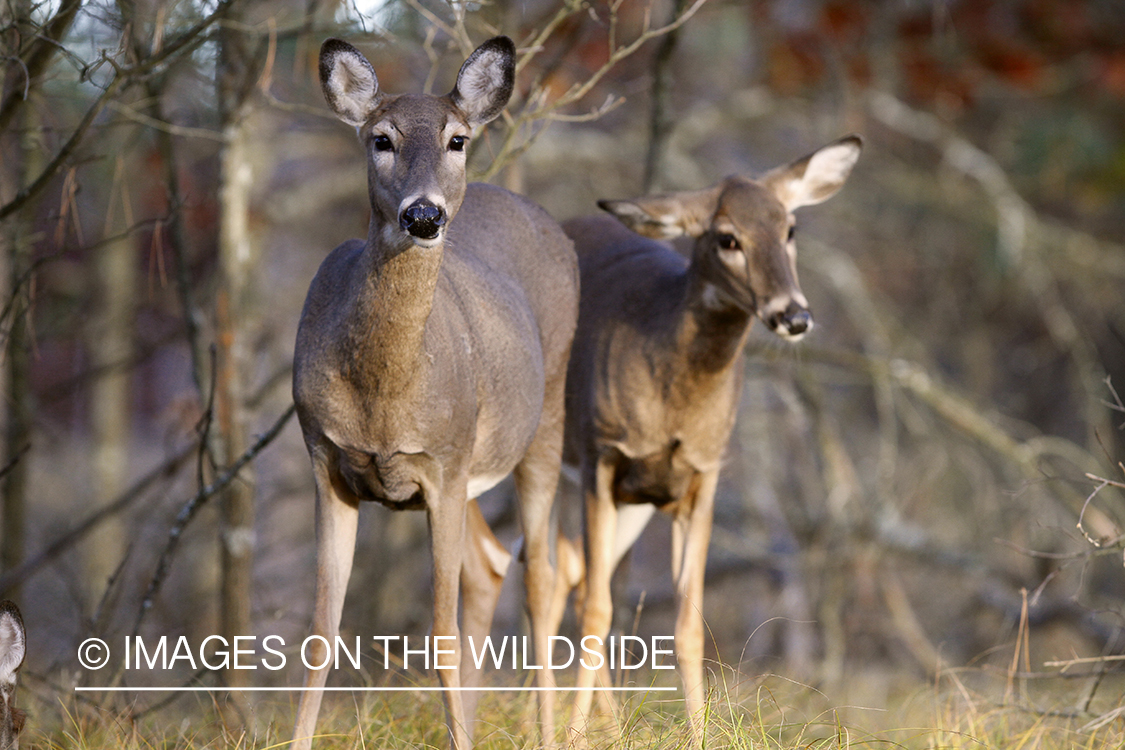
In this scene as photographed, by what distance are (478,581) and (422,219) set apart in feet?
6.89

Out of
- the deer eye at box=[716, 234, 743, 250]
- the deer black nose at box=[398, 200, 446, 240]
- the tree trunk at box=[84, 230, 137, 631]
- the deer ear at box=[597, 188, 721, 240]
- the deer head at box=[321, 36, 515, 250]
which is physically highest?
the deer head at box=[321, 36, 515, 250]

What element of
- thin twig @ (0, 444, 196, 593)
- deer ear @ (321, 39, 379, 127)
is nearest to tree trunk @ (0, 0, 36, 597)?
thin twig @ (0, 444, 196, 593)

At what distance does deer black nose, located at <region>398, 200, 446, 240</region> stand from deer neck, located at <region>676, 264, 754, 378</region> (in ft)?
6.51

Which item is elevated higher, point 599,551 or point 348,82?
point 348,82

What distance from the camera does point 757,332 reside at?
809cm

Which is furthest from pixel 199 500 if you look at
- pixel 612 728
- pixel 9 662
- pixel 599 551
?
pixel 612 728

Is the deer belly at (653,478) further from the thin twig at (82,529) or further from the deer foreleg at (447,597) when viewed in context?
the thin twig at (82,529)

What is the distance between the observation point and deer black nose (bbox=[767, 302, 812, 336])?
4.59m

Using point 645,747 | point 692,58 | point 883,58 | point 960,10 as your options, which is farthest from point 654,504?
point 692,58

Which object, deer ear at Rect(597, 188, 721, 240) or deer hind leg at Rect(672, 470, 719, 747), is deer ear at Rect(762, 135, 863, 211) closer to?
deer ear at Rect(597, 188, 721, 240)

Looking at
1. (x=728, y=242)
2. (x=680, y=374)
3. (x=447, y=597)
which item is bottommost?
(x=447, y=597)

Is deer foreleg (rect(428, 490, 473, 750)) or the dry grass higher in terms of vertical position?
deer foreleg (rect(428, 490, 473, 750))

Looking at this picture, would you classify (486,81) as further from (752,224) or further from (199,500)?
(199,500)

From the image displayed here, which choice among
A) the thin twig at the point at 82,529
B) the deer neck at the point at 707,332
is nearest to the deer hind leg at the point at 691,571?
the deer neck at the point at 707,332
